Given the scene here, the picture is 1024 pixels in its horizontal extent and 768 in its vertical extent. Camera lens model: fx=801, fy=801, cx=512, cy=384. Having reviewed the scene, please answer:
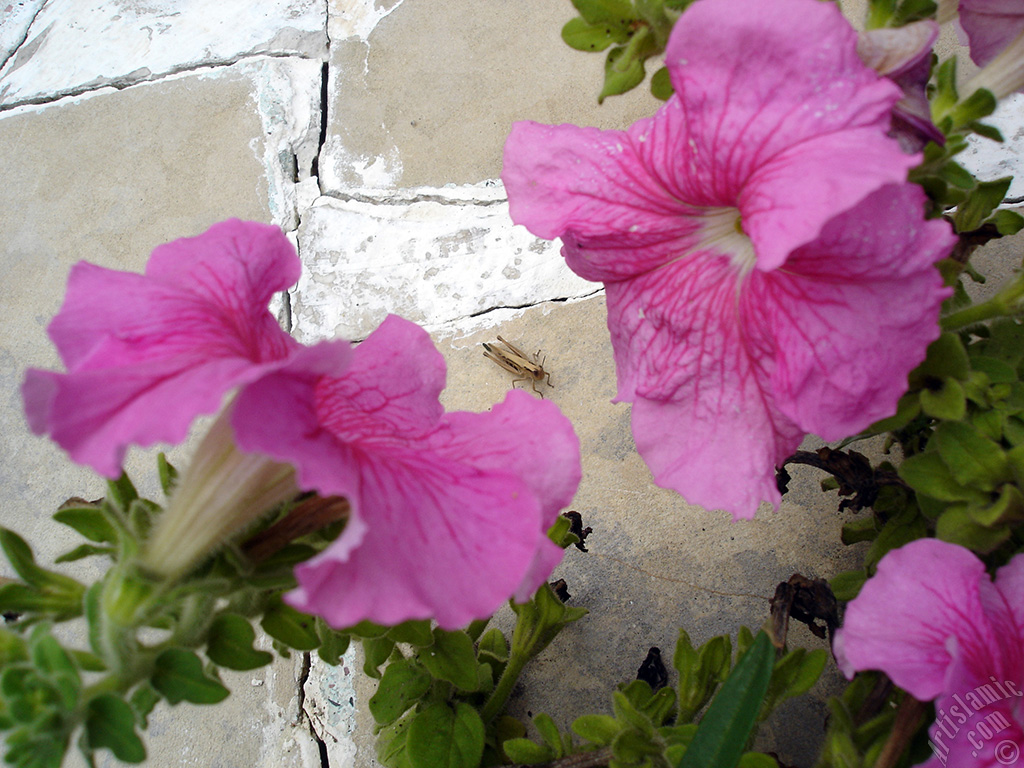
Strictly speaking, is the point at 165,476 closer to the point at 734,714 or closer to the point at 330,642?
the point at 330,642

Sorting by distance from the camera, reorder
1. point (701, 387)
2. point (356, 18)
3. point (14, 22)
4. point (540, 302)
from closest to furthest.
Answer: point (701, 387), point (540, 302), point (356, 18), point (14, 22)

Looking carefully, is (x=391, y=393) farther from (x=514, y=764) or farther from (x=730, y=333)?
(x=514, y=764)

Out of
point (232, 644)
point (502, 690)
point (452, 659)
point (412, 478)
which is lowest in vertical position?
point (502, 690)

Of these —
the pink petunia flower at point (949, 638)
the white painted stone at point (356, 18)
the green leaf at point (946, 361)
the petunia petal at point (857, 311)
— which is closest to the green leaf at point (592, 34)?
the petunia petal at point (857, 311)

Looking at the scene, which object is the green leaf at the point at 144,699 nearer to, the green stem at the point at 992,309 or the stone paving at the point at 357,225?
the stone paving at the point at 357,225

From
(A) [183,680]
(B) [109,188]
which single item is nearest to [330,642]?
(A) [183,680]

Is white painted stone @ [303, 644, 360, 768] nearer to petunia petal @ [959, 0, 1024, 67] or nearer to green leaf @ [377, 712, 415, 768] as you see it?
green leaf @ [377, 712, 415, 768]
